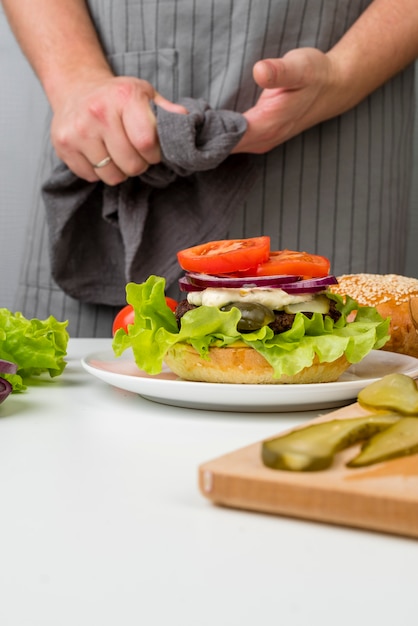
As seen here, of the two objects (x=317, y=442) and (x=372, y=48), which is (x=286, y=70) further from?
(x=317, y=442)

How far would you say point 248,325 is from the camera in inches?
43.4

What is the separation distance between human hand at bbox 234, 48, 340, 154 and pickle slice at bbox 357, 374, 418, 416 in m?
1.02

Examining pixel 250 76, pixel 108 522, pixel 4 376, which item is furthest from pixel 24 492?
pixel 250 76

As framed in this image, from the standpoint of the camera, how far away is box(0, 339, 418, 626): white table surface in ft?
1.67

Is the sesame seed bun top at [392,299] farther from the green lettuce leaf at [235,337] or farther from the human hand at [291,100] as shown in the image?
the human hand at [291,100]

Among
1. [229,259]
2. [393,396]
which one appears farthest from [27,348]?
[393,396]

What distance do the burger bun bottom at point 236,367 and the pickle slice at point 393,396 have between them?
226mm

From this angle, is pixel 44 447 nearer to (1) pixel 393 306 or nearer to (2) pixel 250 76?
(1) pixel 393 306

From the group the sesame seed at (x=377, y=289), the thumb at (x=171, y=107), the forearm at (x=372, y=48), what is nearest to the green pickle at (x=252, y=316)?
the sesame seed at (x=377, y=289)

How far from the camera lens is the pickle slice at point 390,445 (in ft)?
2.16

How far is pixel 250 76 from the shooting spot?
204 centimetres

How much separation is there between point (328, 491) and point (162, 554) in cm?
13

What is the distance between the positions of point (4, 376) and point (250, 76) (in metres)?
1.17

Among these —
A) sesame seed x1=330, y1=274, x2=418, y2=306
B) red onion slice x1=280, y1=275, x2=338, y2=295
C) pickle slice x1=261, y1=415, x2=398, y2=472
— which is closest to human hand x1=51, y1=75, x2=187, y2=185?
sesame seed x1=330, y1=274, x2=418, y2=306
